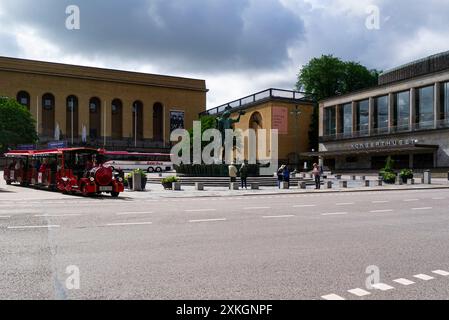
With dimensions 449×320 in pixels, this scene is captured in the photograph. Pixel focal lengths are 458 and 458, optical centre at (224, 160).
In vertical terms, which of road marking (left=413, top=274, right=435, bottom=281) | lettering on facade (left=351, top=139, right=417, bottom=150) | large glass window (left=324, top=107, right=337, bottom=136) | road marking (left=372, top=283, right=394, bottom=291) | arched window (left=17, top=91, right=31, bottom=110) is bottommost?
road marking (left=413, top=274, right=435, bottom=281)

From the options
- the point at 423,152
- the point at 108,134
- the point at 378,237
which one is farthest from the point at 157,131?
the point at 378,237

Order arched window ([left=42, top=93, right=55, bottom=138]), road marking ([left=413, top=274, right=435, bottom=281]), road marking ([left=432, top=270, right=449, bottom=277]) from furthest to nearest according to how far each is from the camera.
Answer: arched window ([left=42, top=93, right=55, bottom=138])
road marking ([left=432, top=270, right=449, bottom=277])
road marking ([left=413, top=274, right=435, bottom=281])

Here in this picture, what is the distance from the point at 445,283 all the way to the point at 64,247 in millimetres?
6232

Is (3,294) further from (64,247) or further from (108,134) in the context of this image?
(108,134)

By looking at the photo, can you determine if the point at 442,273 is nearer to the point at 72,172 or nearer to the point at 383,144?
the point at 72,172

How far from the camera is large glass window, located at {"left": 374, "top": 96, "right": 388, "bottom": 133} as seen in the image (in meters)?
64.1

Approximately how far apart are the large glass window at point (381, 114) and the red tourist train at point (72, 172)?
48.7m

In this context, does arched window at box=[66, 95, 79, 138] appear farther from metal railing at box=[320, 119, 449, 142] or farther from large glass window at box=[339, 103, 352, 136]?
large glass window at box=[339, 103, 352, 136]

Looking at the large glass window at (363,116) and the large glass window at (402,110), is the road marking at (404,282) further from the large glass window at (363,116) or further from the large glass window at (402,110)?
the large glass window at (363,116)

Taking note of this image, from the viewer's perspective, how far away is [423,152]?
56.4 meters

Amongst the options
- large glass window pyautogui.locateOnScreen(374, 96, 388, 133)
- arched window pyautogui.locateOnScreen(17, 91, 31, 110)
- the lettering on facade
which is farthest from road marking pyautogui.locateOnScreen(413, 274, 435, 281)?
arched window pyautogui.locateOnScreen(17, 91, 31, 110)

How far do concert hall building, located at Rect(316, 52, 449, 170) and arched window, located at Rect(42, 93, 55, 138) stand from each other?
50.9 meters
